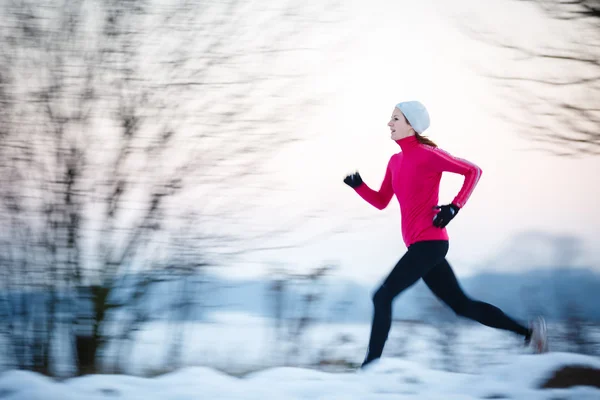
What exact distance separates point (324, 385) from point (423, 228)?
43.3 inches

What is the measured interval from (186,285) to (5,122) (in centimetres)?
174

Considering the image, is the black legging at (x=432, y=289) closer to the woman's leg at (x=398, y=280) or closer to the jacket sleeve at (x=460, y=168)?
the woman's leg at (x=398, y=280)

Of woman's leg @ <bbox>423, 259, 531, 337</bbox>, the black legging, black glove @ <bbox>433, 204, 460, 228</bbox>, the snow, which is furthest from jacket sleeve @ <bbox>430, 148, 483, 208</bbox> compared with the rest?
the snow

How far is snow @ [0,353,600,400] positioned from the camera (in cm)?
302

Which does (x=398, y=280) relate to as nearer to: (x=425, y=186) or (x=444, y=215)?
A: (x=444, y=215)

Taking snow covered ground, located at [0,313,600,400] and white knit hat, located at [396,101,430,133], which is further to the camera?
white knit hat, located at [396,101,430,133]

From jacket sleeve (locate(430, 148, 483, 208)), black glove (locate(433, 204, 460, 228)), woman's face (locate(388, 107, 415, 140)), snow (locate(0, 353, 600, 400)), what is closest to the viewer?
snow (locate(0, 353, 600, 400))

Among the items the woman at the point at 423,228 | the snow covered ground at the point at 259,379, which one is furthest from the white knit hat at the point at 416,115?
the snow covered ground at the point at 259,379

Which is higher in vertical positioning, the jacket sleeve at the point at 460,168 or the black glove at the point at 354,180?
the jacket sleeve at the point at 460,168

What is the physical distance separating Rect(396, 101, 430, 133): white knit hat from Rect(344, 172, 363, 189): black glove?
0.54 metres

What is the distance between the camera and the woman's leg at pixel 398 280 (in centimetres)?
375

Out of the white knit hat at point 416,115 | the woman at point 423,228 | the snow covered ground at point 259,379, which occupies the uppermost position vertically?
the white knit hat at point 416,115

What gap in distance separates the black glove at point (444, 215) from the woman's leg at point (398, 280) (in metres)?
0.12

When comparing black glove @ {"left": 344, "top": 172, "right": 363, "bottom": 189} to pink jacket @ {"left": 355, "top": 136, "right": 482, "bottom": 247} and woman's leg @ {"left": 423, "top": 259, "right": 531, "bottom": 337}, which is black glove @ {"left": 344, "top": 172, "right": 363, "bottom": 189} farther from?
woman's leg @ {"left": 423, "top": 259, "right": 531, "bottom": 337}
